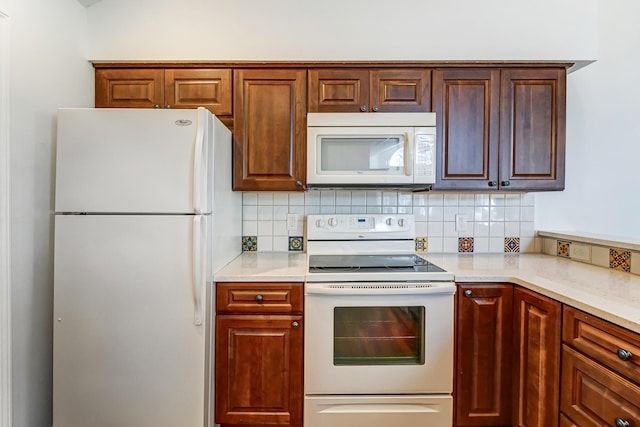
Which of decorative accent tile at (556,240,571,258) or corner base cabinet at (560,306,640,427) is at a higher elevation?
decorative accent tile at (556,240,571,258)

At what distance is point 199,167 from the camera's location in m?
1.51

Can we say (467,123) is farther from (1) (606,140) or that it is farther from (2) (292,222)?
(2) (292,222)

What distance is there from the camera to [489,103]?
6.53ft

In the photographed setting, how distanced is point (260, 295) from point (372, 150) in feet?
3.38

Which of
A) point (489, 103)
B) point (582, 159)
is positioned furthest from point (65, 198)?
point (582, 159)

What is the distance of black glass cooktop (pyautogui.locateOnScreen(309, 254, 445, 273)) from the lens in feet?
5.78

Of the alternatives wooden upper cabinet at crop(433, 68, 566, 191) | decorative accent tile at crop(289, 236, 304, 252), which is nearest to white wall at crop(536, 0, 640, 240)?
wooden upper cabinet at crop(433, 68, 566, 191)

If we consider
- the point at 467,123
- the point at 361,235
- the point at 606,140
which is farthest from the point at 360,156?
the point at 606,140

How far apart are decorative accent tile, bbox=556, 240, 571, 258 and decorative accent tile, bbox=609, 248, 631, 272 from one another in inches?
12.0

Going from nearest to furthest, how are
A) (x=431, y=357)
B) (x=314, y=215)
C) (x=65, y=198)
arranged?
(x=65, y=198), (x=431, y=357), (x=314, y=215)

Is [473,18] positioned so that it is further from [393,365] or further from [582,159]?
[393,365]

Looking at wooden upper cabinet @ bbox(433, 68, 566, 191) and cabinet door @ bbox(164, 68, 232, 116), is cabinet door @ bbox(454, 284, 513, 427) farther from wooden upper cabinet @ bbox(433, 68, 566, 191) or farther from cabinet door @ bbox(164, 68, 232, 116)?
cabinet door @ bbox(164, 68, 232, 116)

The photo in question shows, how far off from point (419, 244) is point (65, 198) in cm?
205

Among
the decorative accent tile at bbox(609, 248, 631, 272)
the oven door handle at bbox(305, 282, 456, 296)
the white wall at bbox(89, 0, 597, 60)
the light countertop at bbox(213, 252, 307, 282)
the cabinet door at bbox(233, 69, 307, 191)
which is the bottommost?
the oven door handle at bbox(305, 282, 456, 296)
